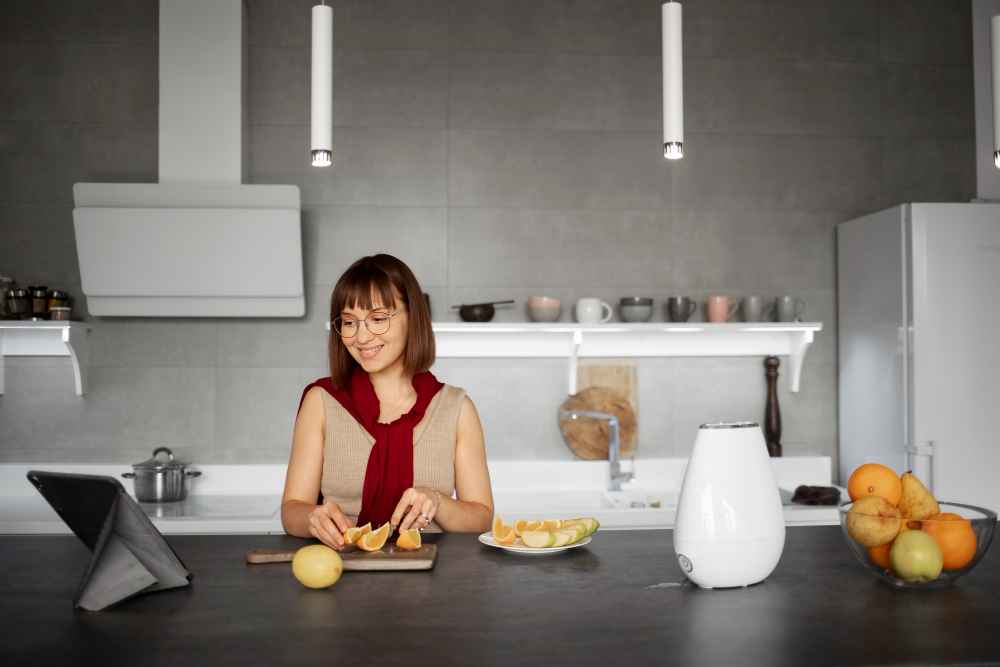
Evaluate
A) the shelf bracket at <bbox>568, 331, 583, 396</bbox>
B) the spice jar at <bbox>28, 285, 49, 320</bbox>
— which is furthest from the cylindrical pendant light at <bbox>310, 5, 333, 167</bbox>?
the spice jar at <bbox>28, 285, 49, 320</bbox>

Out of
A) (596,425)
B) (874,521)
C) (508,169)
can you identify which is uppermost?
(508,169)

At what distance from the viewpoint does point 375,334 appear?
69.0 inches

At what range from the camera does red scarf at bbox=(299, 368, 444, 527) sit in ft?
5.77

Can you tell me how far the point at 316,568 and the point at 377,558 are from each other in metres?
0.15

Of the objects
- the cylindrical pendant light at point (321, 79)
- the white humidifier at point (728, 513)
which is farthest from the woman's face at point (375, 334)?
the white humidifier at point (728, 513)

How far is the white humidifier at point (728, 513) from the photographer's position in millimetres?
1133

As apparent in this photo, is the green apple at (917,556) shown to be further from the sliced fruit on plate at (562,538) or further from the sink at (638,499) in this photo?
the sink at (638,499)

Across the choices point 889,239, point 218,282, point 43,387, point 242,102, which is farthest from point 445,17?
point 43,387

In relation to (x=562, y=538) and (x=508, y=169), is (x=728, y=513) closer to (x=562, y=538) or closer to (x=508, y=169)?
(x=562, y=538)

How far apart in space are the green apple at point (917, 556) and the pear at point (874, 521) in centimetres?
2

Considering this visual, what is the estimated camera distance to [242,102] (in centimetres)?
324

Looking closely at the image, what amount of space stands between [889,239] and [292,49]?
2.46 meters

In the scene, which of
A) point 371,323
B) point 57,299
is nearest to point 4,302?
point 57,299

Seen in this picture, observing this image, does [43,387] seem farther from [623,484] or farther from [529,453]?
[623,484]
